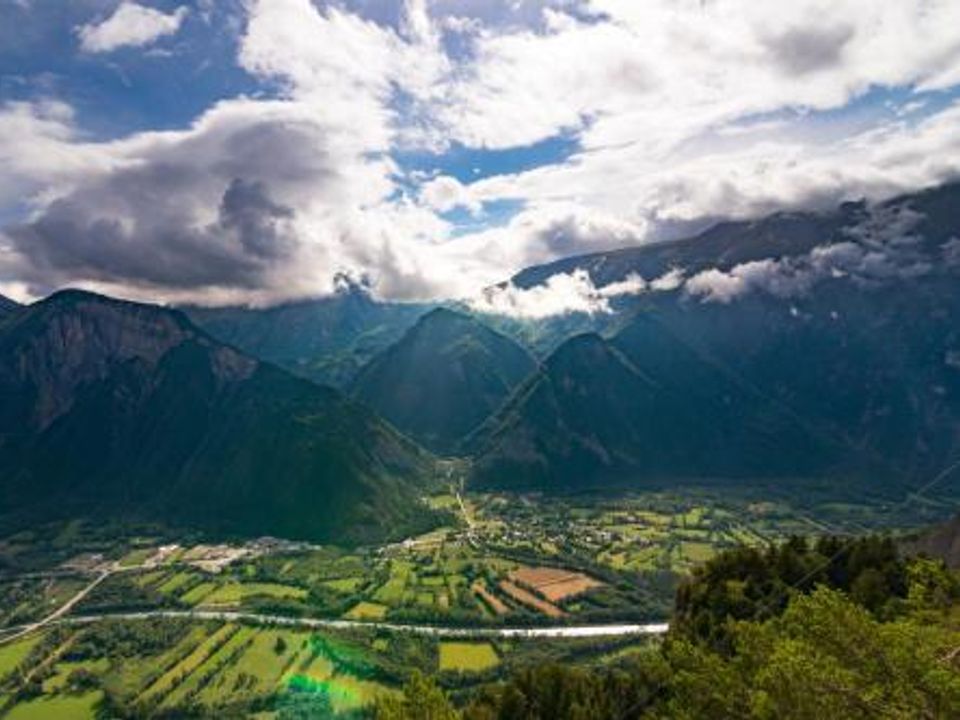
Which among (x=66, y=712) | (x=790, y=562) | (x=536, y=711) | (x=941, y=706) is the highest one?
(x=941, y=706)

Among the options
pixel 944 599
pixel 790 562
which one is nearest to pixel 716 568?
pixel 790 562

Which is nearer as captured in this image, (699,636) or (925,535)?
(699,636)

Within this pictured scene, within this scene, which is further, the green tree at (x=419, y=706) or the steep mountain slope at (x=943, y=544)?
the steep mountain slope at (x=943, y=544)

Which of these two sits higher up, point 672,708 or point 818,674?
point 818,674

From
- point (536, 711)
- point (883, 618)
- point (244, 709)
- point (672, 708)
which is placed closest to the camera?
point (672, 708)

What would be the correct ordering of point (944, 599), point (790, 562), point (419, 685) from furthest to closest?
point (790, 562)
point (419, 685)
point (944, 599)

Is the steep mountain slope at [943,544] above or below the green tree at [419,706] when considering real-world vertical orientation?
below

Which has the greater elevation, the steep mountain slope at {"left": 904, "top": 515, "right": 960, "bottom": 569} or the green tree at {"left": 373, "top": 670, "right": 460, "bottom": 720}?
the green tree at {"left": 373, "top": 670, "right": 460, "bottom": 720}

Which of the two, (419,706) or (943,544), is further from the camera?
(943,544)

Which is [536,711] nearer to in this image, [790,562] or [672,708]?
[672,708]

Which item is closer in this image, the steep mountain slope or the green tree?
the green tree

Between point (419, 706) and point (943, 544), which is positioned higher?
point (419, 706)
